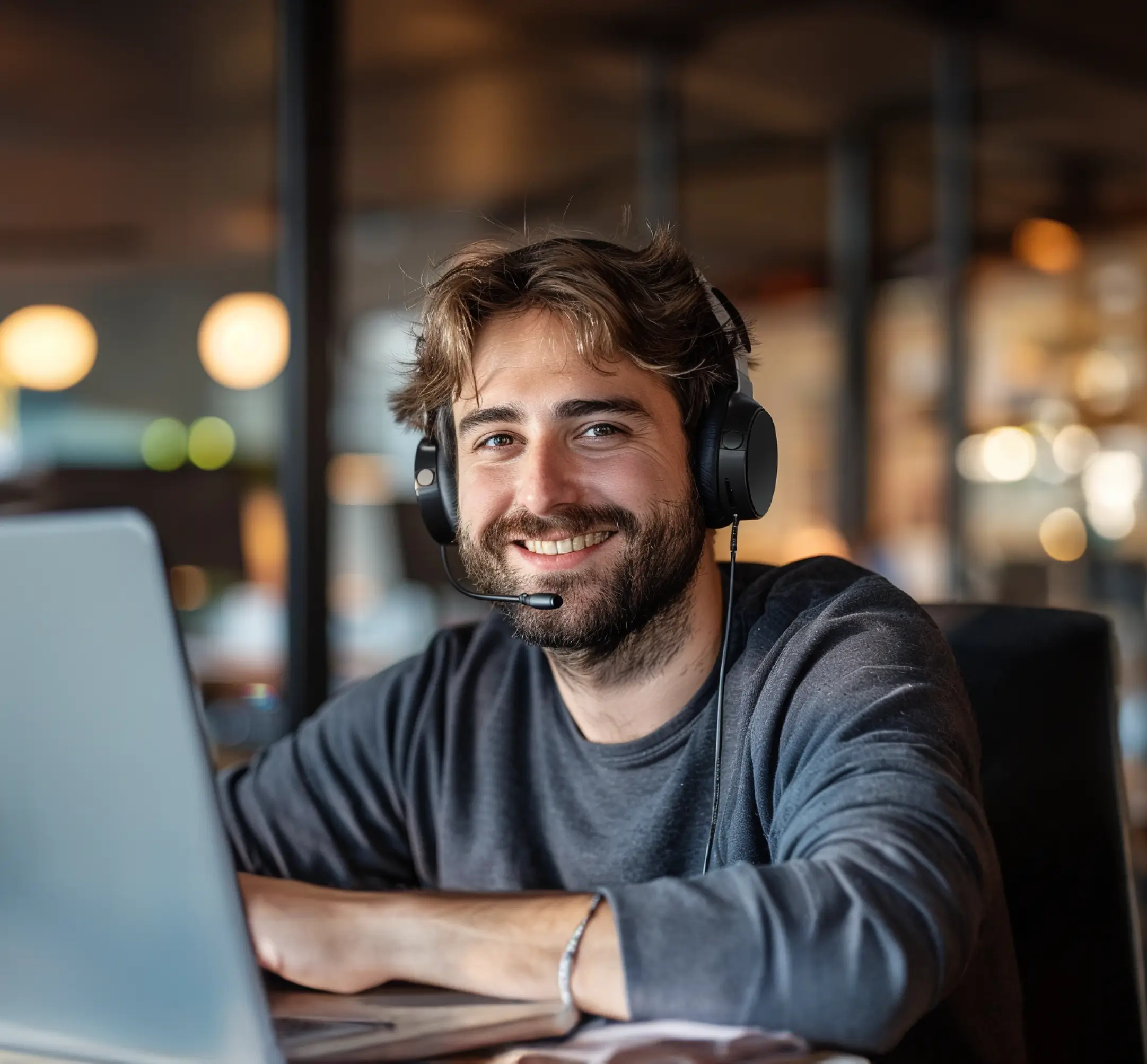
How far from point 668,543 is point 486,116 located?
167 inches

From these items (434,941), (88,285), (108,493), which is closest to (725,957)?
(434,941)

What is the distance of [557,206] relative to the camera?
6.27 meters

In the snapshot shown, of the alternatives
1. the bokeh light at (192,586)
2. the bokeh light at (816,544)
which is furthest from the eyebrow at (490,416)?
the bokeh light at (816,544)

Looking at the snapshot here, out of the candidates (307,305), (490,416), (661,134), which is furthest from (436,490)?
(661,134)

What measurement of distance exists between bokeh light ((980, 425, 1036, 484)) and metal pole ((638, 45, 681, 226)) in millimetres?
1960

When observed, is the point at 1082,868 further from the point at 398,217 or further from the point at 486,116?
the point at 398,217

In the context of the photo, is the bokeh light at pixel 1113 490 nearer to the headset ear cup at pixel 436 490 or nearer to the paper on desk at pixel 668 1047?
the headset ear cup at pixel 436 490

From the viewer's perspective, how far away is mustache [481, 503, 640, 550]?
1.16 meters

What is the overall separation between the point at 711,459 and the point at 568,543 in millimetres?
152

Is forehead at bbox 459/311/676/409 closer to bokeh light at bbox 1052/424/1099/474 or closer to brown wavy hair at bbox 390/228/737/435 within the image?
brown wavy hair at bbox 390/228/737/435

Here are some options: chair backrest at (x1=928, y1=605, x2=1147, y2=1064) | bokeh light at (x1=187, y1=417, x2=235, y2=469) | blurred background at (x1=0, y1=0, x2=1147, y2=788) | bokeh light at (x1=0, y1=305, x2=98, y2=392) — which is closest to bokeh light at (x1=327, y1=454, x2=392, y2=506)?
blurred background at (x1=0, y1=0, x2=1147, y2=788)

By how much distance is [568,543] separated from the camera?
1.17 metres

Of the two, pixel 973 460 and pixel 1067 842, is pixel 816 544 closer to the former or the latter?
pixel 973 460

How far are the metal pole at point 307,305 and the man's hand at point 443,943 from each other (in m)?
1.75
